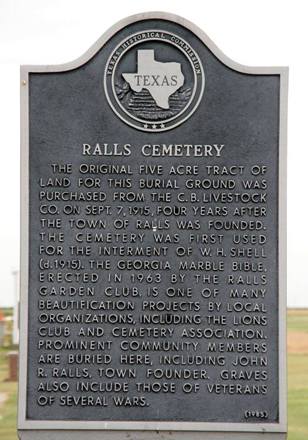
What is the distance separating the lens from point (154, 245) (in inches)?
296

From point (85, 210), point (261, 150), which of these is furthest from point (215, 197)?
point (85, 210)

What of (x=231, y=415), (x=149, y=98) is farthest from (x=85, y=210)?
(x=231, y=415)

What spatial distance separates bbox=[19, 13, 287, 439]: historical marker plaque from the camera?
749 centimetres

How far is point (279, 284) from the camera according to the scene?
7.50 meters

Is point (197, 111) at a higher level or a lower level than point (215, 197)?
higher

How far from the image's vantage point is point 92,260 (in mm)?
7500

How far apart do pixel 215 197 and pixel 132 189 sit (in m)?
0.70

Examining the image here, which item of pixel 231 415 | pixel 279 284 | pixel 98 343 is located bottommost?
pixel 231 415

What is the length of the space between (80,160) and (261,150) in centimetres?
152

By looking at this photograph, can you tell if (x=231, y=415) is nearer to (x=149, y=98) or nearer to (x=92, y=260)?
(x=92, y=260)

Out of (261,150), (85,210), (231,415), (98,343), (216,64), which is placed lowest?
(231,415)

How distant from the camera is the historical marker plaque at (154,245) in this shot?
7488 millimetres

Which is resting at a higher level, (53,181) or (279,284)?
(53,181)

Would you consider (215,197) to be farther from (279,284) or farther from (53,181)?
(53,181)
